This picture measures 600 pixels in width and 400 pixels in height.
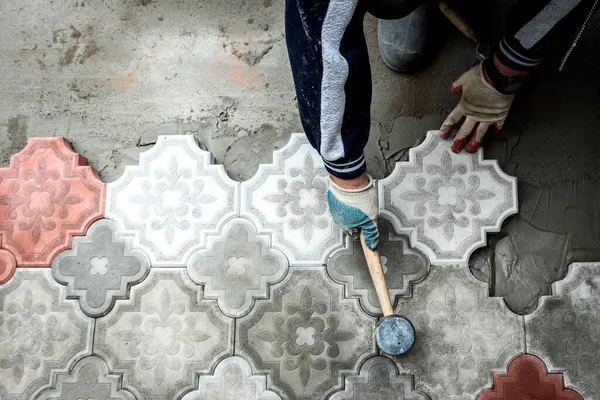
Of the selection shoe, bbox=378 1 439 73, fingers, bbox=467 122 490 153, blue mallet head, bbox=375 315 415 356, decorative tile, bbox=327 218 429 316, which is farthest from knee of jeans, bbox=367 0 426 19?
blue mallet head, bbox=375 315 415 356

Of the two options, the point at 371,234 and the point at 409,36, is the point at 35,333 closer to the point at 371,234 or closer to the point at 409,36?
the point at 371,234

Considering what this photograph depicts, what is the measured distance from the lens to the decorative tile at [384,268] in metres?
1.22

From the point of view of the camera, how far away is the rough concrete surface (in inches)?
50.1

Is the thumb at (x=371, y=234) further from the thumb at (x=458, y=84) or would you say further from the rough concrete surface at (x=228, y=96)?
the thumb at (x=458, y=84)

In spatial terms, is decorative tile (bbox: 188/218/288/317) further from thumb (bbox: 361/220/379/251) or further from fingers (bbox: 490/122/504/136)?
fingers (bbox: 490/122/504/136)

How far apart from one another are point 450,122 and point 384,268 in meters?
0.36

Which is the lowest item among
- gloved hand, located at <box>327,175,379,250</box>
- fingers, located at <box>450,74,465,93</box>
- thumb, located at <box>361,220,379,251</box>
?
thumb, located at <box>361,220,379,251</box>

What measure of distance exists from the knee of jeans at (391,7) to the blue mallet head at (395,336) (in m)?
0.59

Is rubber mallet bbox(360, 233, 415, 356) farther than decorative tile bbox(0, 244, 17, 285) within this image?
No

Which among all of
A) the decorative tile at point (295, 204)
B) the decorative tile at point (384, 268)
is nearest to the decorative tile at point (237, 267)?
the decorative tile at point (295, 204)

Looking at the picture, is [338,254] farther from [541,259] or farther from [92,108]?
[92,108]

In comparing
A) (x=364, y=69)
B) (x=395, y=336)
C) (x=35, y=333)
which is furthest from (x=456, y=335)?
(x=35, y=333)

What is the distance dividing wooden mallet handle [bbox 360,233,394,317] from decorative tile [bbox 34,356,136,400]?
1.84 feet

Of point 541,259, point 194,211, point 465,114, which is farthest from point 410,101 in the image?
point 194,211
